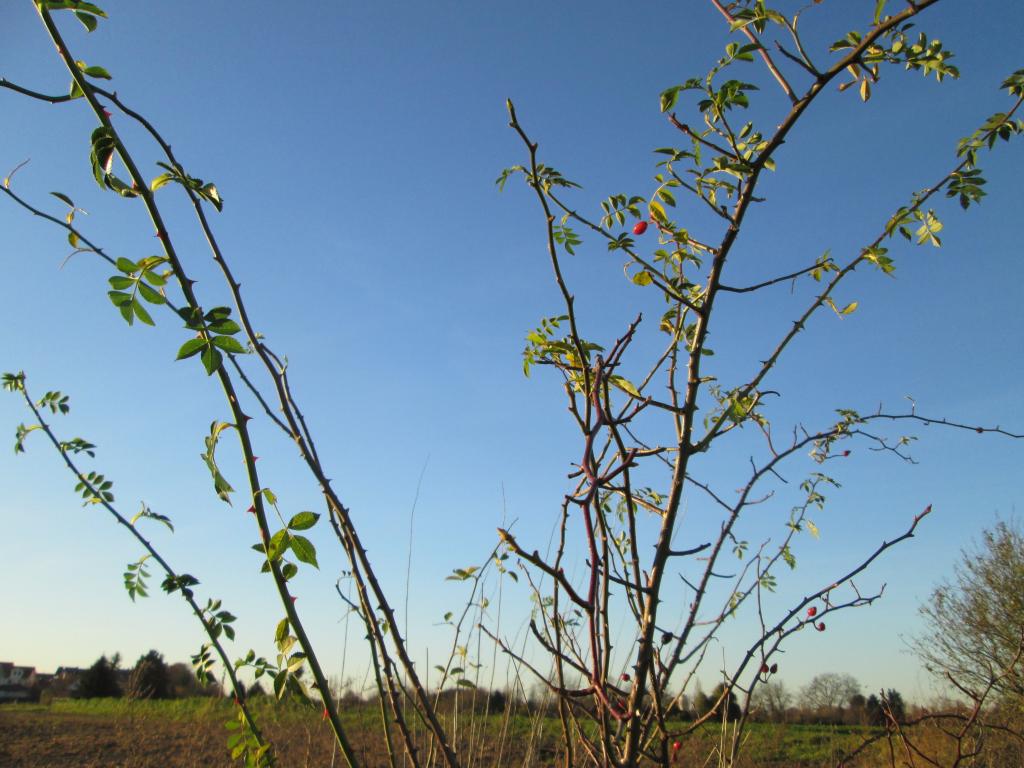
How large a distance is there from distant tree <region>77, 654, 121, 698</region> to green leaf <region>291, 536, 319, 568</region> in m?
25.6

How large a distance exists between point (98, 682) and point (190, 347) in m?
26.2

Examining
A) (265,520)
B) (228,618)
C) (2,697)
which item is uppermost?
(265,520)

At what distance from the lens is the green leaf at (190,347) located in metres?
0.75

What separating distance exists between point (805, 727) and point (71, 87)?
19067 mm

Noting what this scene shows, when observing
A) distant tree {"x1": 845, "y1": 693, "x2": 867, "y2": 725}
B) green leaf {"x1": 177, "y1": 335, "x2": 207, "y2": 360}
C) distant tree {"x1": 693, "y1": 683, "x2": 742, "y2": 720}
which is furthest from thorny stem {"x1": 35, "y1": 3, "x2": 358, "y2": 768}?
distant tree {"x1": 845, "y1": 693, "x2": 867, "y2": 725}

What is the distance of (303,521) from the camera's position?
0.78 m

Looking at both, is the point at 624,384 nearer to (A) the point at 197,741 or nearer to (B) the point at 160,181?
(B) the point at 160,181

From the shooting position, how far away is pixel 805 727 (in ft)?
52.3

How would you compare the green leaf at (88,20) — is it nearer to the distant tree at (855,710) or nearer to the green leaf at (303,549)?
the green leaf at (303,549)

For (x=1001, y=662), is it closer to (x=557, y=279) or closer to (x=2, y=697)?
(x=557, y=279)

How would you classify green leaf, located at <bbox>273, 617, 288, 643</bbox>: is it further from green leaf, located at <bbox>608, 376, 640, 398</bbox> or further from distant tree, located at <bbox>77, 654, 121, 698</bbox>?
distant tree, located at <bbox>77, 654, 121, 698</bbox>

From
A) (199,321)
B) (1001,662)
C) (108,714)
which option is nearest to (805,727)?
(1001,662)

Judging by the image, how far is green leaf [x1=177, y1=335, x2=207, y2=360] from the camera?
2.46ft

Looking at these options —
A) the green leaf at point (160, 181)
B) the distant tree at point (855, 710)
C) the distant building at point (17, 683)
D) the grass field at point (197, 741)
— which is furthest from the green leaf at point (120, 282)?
the distant building at point (17, 683)
